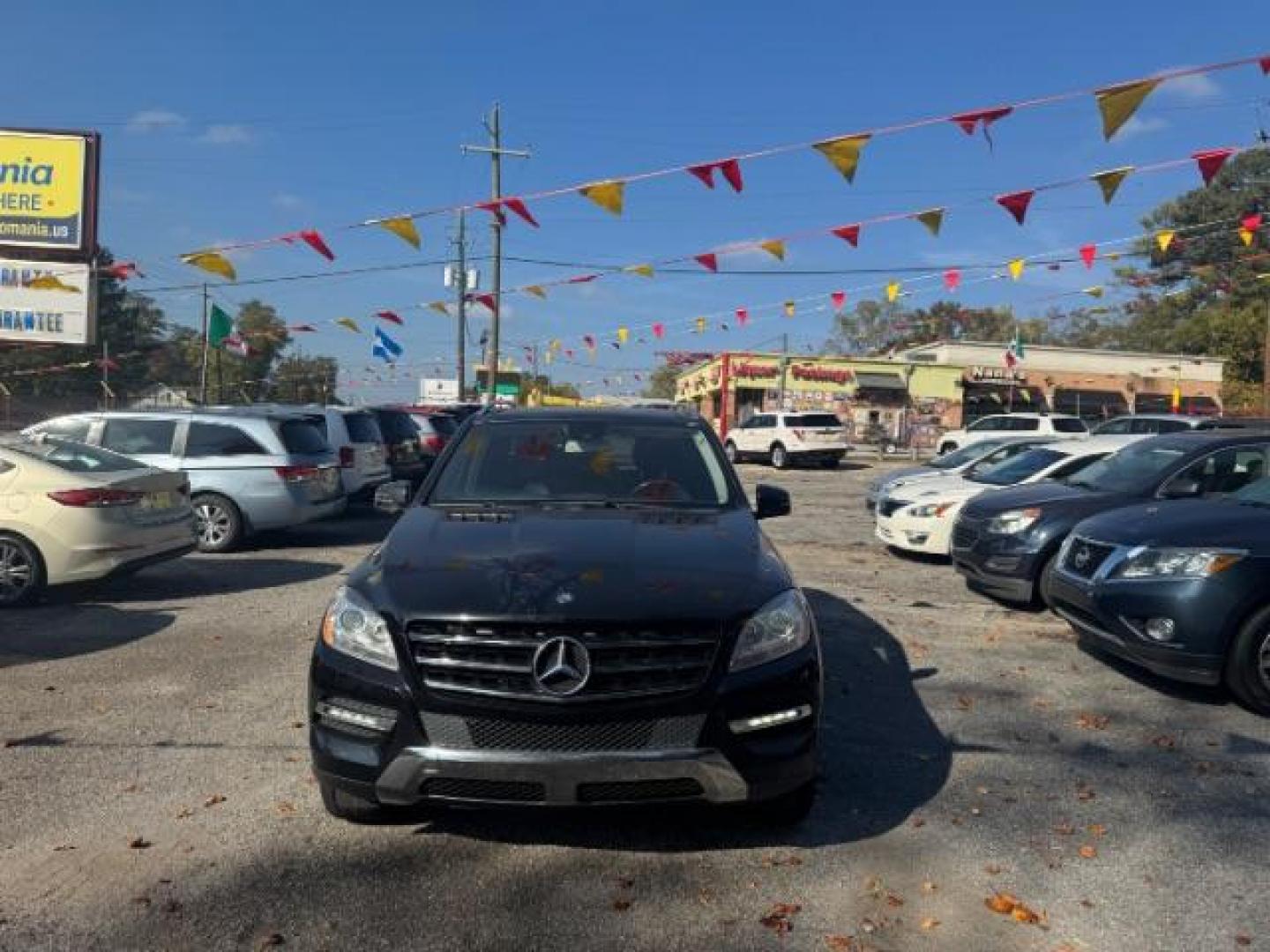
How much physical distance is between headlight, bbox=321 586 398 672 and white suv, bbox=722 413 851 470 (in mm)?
27910

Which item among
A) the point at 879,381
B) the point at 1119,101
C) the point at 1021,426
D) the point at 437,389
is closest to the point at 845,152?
the point at 1119,101

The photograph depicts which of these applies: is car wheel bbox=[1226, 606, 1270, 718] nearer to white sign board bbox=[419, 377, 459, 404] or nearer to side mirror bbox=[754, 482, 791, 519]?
side mirror bbox=[754, 482, 791, 519]

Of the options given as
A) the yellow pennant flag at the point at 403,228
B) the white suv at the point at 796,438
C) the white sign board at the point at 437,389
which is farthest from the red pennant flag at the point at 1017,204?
the white sign board at the point at 437,389

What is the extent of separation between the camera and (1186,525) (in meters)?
5.97

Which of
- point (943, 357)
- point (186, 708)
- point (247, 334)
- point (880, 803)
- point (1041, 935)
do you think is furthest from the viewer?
point (943, 357)

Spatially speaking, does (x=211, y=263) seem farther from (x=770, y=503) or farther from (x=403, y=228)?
(x=770, y=503)

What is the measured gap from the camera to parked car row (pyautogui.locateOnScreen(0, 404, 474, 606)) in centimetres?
793

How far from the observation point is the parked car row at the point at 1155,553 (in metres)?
5.54

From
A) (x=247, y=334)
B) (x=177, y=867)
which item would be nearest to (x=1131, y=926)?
(x=177, y=867)

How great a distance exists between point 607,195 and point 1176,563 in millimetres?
9917

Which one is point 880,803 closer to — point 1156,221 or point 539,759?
point 539,759

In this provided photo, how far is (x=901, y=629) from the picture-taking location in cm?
766

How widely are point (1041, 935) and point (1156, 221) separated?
2645 inches

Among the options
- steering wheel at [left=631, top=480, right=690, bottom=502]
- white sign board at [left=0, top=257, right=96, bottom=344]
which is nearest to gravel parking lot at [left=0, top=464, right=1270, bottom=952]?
steering wheel at [left=631, top=480, right=690, bottom=502]
